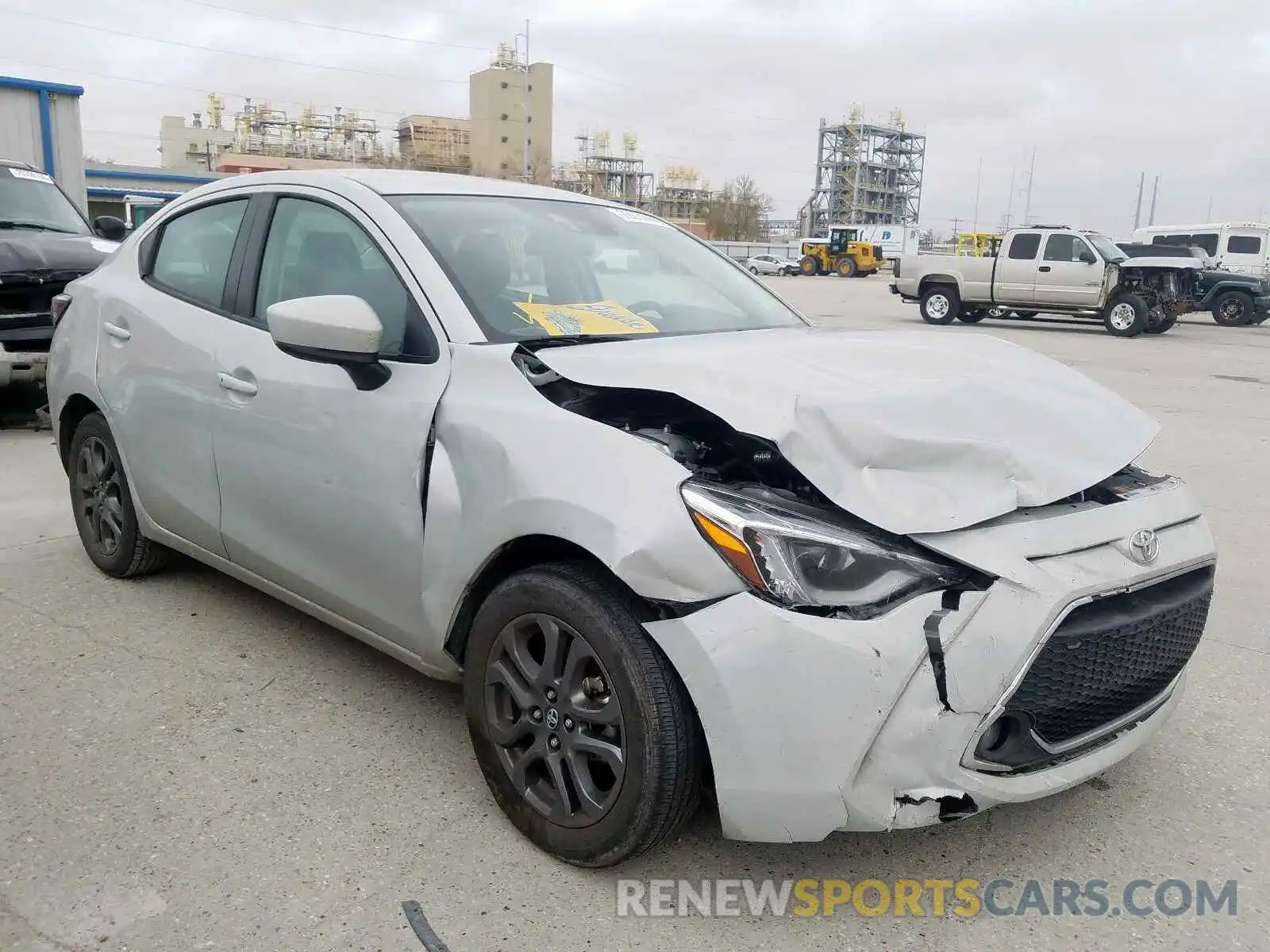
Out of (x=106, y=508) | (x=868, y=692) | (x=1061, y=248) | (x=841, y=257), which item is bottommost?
(x=106, y=508)

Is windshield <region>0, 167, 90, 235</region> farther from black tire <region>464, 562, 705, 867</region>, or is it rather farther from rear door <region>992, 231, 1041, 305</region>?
rear door <region>992, 231, 1041, 305</region>

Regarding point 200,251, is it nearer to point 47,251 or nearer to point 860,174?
point 47,251

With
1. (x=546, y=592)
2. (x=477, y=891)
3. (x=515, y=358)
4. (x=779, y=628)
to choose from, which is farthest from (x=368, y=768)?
(x=779, y=628)

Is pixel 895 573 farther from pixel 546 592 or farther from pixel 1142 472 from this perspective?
pixel 1142 472

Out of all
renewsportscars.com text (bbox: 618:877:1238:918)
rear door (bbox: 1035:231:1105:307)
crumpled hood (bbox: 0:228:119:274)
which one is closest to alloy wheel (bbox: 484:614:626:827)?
renewsportscars.com text (bbox: 618:877:1238:918)

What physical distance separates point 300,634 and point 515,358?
5.72 feet

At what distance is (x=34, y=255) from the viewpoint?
25.5 ft

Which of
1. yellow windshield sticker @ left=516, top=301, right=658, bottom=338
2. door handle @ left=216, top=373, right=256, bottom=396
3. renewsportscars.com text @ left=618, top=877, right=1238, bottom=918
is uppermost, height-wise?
yellow windshield sticker @ left=516, top=301, right=658, bottom=338

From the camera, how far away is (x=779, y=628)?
1.99 metres

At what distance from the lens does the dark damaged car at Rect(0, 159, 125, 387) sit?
7367 mm

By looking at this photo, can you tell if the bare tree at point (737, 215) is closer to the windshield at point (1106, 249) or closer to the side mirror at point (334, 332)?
the windshield at point (1106, 249)

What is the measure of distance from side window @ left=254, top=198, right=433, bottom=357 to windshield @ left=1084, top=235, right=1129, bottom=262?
63.5 feet

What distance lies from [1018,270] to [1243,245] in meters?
9.97

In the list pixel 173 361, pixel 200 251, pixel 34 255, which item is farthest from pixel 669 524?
pixel 34 255
